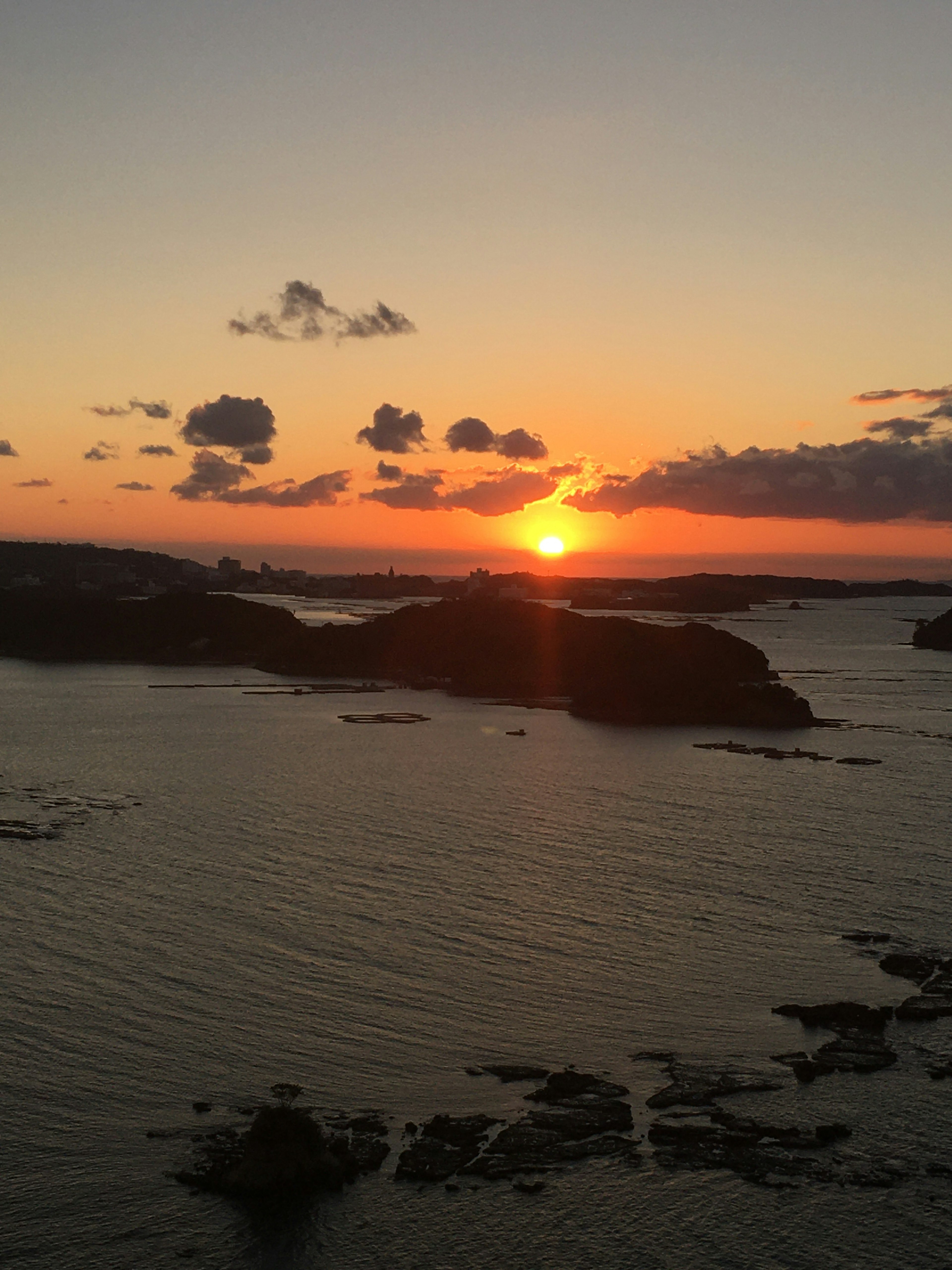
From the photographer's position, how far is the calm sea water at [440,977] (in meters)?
18.1

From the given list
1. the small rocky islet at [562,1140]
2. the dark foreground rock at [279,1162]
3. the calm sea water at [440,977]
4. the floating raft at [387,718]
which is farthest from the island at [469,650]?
the dark foreground rock at [279,1162]

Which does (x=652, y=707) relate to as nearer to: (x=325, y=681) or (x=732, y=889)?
(x=325, y=681)

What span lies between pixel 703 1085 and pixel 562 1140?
356 cm

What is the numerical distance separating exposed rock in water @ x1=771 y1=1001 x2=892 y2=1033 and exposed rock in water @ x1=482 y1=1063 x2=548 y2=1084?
6.31 m

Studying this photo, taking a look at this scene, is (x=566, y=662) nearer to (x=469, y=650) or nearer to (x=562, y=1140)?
(x=469, y=650)

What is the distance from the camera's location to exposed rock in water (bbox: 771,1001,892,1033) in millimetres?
25156

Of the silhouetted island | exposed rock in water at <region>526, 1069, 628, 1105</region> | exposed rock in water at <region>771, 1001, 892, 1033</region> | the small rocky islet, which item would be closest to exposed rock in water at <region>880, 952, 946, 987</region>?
exposed rock in water at <region>771, 1001, 892, 1033</region>

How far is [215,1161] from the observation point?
19406mm

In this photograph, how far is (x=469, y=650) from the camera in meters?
116

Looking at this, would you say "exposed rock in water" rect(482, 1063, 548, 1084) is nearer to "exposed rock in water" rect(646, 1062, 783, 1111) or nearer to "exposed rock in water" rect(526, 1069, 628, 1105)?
"exposed rock in water" rect(526, 1069, 628, 1105)

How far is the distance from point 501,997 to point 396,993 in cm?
250

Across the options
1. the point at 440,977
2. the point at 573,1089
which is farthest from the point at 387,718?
the point at 573,1089

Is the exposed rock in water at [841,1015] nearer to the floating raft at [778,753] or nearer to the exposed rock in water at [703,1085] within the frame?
the exposed rock in water at [703,1085]

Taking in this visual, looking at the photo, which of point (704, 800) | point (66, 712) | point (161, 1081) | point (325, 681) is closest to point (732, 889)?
point (704, 800)
